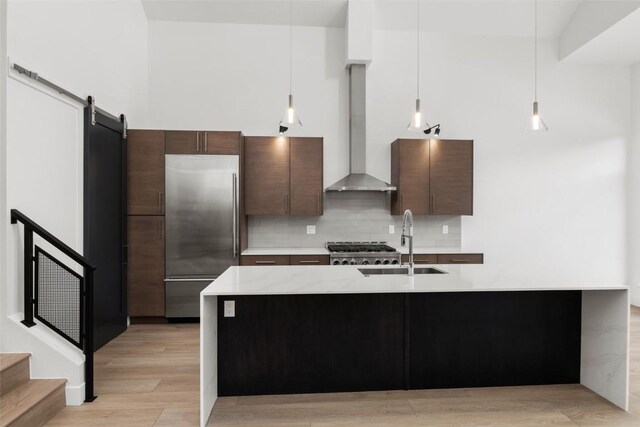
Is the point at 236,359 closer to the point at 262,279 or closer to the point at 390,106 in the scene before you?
the point at 262,279

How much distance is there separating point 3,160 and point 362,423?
2883 mm

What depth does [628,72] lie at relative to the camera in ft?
18.3

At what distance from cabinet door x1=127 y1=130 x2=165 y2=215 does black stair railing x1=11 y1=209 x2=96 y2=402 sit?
5.65 ft

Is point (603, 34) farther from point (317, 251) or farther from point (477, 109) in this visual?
Answer: point (317, 251)

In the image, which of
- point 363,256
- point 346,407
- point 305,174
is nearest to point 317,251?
point 363,256

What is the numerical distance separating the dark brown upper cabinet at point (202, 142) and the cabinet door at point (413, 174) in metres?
2.02

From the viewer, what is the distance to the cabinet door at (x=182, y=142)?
457 centimetres

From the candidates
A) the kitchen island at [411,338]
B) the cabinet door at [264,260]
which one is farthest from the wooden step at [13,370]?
the cabinet door at [264,260]

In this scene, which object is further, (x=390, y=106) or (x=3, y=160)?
(x=390, y=106)

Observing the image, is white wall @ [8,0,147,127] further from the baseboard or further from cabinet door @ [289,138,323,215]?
the baseboard

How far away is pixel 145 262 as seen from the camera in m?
4.54

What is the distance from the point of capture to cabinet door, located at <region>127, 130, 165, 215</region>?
14.9 ft

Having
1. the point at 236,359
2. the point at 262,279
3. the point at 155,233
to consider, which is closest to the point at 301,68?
the point at 155,233

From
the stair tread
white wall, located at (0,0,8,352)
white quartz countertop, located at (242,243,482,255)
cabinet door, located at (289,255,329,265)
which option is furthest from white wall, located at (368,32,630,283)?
the stair tread
